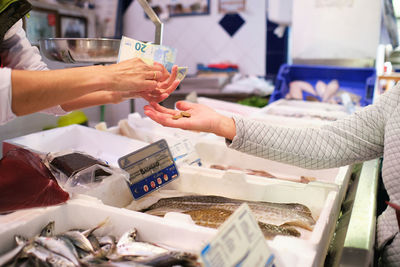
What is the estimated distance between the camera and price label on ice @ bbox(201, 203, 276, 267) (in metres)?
0.77

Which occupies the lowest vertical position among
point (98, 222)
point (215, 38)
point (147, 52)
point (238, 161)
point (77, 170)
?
point (238, 161)

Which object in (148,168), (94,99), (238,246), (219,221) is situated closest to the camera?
(238,246)

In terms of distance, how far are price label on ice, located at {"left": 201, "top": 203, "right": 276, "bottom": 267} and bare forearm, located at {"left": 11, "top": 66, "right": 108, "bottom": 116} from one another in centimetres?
58

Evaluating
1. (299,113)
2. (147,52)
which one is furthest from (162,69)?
(299,113)

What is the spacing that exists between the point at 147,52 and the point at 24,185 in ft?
2.18

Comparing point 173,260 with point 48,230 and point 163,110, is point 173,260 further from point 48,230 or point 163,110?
point 163,110

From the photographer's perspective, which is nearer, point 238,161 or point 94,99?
point 94,99

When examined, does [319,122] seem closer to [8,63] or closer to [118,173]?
[118,173]

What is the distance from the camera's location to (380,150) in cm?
160

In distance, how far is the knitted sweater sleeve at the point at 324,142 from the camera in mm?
1584

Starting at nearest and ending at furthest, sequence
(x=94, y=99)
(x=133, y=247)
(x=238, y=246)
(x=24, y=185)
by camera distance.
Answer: (x=238, y=246) < (x=133, y=247) < (x=24, y=185) < (x=94, y=99)

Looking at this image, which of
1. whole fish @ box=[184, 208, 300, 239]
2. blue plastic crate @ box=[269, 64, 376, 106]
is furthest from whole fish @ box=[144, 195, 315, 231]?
blue plastic crate @ box=[269, 64, 376, 106]

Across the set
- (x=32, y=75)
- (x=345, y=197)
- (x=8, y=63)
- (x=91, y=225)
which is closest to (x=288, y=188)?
(x=345, y=197)

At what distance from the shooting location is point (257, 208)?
1544 mm
